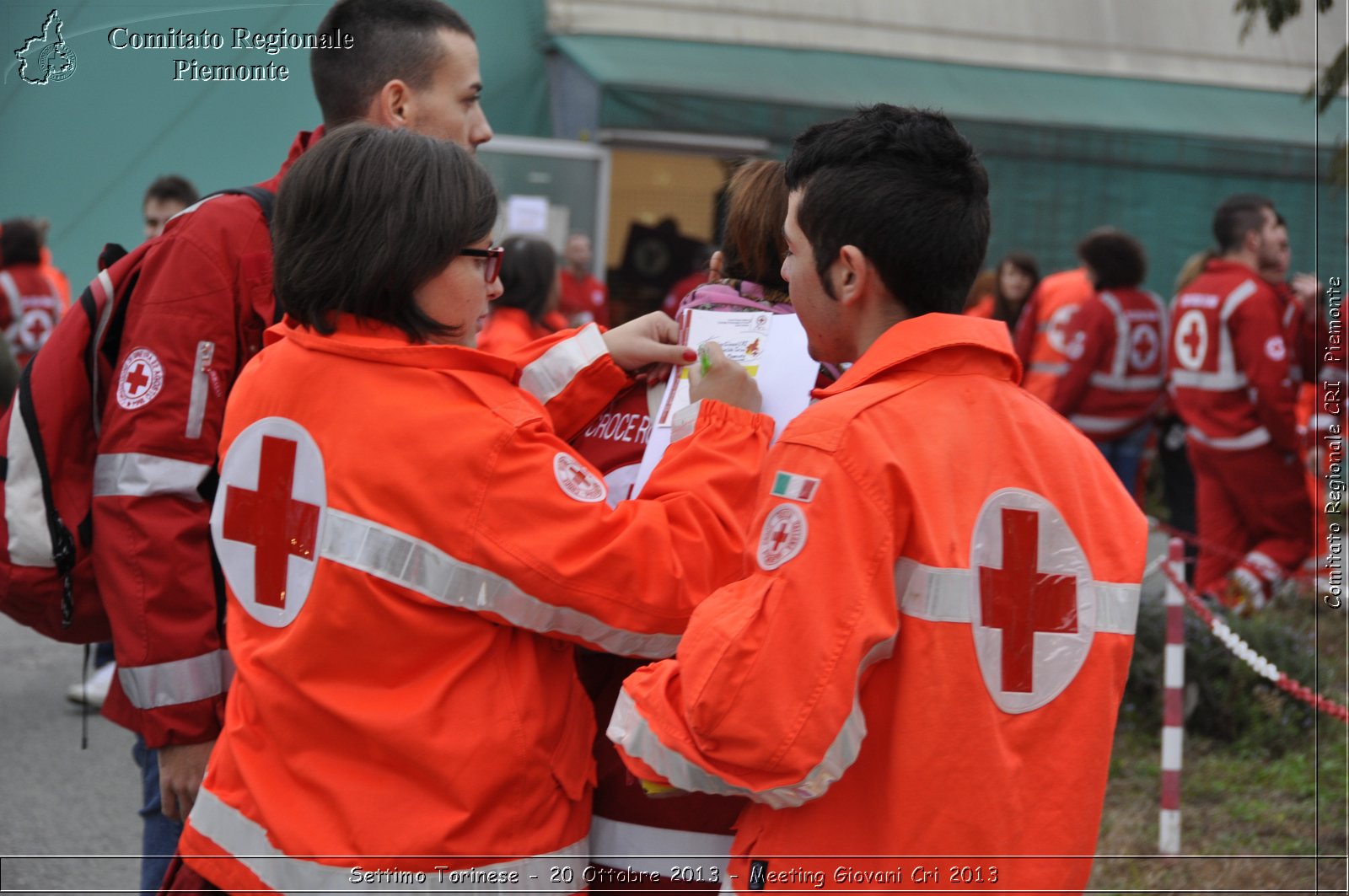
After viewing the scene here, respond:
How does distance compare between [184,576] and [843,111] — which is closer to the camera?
[184,576]

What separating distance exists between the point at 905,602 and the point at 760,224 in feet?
2.59

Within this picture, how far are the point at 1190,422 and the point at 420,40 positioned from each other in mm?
6415

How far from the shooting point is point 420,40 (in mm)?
3111

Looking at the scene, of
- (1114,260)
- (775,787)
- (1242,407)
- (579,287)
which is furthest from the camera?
(579,287)

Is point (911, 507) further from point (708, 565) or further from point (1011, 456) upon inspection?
point (708, 565)

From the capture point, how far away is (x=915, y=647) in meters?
1.87

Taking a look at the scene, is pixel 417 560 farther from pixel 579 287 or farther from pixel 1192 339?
pixel 579 287

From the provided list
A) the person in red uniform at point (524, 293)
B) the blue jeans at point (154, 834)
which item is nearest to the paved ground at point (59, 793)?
the blue jeans at point (154, 834)

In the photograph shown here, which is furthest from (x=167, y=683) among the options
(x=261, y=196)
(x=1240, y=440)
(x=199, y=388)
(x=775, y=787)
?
(x=1240, y=440)

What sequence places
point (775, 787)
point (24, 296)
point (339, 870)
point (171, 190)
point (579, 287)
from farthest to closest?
point (579, 287) → point (24, 296) → point (171, 190) → point (339, 870) → point (775, 787)

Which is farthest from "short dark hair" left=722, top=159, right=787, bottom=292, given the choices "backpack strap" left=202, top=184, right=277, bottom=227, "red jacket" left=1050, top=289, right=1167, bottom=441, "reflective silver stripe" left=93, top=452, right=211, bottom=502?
"red jacket" left=1050, top=289, right=1167, bottom=441

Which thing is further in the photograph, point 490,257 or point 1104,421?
point 1104,421

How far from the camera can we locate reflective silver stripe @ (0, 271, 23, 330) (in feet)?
32.3

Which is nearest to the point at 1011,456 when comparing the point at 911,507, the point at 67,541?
the point at 911,507
